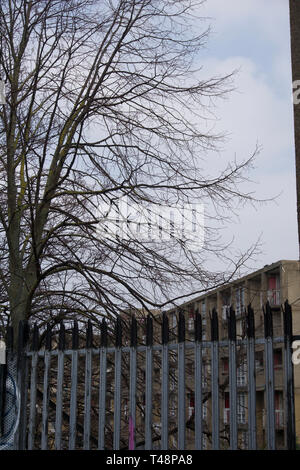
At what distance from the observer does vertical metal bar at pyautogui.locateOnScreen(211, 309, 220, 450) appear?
4.50 metres

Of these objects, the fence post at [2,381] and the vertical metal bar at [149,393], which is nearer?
the vertical metal bar at [149,393]

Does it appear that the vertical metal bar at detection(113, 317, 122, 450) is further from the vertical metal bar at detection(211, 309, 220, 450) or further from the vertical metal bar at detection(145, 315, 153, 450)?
the vertical metal bar at detection(211, 309, 220, 450)

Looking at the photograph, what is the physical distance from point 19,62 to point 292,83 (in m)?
3.70

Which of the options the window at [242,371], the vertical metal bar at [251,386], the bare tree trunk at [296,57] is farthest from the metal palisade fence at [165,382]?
the bare tree trunk at [296,57]

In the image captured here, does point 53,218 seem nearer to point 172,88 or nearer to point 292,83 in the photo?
point 172,88

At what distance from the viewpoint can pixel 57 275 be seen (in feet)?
28.3

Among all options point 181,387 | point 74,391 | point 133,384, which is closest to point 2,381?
point 74,391

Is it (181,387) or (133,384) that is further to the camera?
A: (133,384)

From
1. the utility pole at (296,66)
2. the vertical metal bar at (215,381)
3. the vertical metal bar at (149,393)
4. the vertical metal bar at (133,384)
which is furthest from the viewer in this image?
the utility pole at (296,66)

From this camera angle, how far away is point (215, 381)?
4.54 meters

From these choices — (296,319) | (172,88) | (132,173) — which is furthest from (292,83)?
(296,319)

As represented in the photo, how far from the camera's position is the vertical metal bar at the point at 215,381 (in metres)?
4.50

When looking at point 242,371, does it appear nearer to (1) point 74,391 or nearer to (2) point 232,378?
(1) point 74,391

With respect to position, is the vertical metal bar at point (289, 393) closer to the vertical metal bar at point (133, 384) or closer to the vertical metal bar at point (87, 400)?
the vertical metal bar at point (133, 384)
